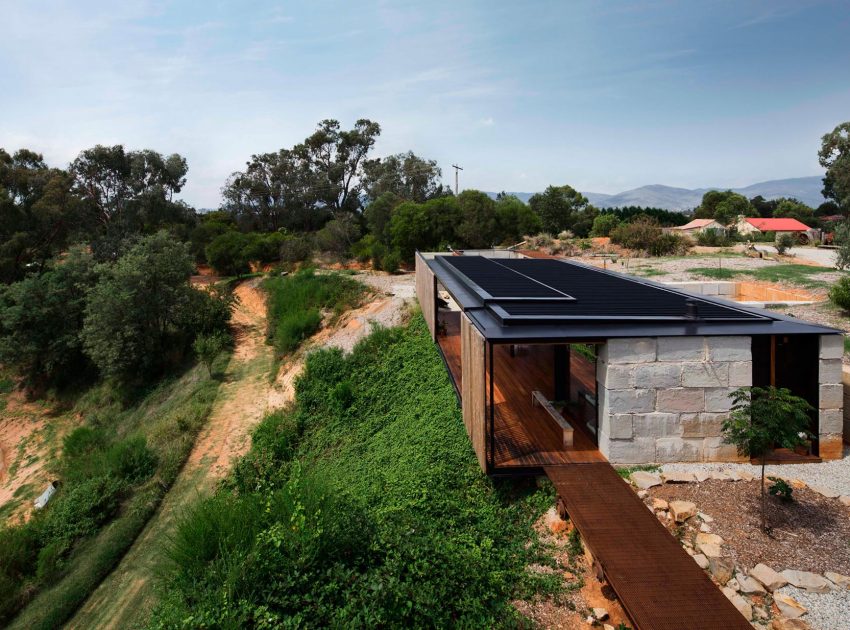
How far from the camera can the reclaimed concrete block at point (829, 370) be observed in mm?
6531

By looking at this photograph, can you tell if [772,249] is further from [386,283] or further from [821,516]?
[821,516]

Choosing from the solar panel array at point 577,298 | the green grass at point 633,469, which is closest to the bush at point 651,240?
the solar panel array at point 577,298

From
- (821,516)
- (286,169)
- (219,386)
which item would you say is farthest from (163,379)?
(286,169)

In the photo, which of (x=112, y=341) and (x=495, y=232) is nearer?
(x=112, y=341)

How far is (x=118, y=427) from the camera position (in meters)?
18.5

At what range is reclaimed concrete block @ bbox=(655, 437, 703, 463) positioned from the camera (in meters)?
6.50

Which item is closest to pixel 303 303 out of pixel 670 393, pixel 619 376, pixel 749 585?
pixel 619 376

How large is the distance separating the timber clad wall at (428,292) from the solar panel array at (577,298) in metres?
0.96

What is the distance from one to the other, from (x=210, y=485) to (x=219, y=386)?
635cm

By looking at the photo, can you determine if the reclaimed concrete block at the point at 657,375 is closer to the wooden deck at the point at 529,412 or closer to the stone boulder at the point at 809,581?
the wooden deck at the point at 529,412

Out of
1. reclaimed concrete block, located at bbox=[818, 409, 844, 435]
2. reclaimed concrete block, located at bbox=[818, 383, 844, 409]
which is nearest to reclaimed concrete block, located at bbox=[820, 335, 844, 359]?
reclaimed concrete block, located at bbox=[818, 383, 844, 409]

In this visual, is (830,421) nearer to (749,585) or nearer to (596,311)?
(596,311)

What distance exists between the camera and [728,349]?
644 centimetres

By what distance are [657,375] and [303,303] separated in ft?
60.3
